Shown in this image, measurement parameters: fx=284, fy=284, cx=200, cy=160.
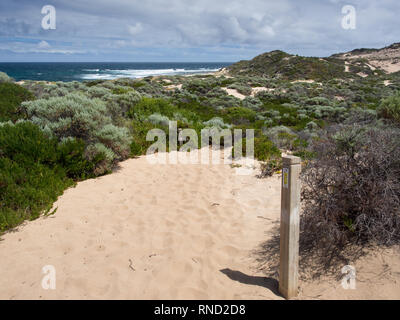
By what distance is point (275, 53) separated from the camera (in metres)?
54.5

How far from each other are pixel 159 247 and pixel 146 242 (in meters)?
0.24

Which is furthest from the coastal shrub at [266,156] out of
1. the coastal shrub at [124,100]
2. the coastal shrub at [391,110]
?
the coastal shrub at [124,100]

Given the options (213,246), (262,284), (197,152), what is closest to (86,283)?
(213,246)

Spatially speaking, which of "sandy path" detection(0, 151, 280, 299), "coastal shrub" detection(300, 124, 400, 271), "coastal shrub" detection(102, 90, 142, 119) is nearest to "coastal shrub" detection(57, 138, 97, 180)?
"sandy path" detection(0, 151, 280, 299)

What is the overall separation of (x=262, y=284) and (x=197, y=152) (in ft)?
19.2

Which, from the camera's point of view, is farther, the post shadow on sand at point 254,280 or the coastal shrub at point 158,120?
the coastal shrub at point 158,120

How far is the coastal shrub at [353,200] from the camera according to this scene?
3162mm

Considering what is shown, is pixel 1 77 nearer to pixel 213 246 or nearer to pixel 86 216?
pixel 86 216

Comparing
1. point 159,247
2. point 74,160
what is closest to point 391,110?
point 159,247

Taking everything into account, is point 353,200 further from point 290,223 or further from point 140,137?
point 140,137

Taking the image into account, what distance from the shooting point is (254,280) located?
3.30 metres

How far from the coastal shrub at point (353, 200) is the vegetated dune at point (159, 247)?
29cm

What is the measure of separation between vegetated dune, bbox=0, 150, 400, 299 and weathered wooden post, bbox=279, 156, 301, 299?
0.80 ft

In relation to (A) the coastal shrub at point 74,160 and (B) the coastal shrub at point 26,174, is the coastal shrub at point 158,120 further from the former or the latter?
(B) the coastal shrub at point 26,174
